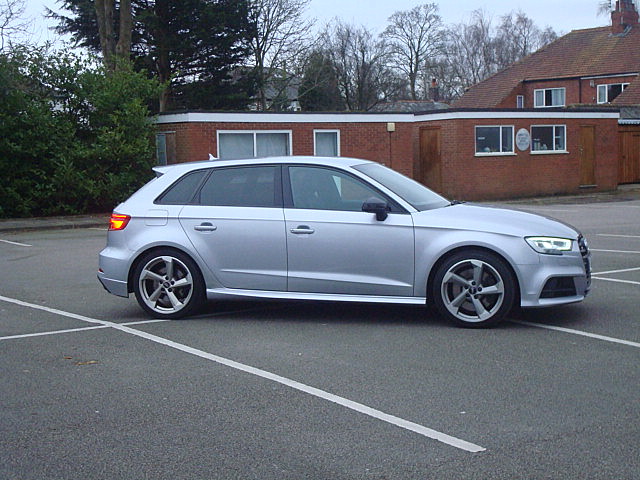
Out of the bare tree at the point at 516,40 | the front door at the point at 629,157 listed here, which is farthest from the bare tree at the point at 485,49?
the front door at the point at 629,157

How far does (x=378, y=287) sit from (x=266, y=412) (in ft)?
9.15

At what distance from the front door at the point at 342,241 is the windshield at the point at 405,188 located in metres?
0.23

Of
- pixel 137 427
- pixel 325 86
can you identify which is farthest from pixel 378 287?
pixel 325 86

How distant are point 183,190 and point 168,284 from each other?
956mm

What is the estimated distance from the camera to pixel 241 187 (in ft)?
29.0

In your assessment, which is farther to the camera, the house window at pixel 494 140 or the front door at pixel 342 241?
the house window at pixel 494 140

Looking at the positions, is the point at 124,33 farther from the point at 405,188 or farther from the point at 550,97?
the point at 550,97

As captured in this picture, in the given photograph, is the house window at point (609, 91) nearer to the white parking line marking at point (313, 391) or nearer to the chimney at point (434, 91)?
the chimney at point (434, 91)

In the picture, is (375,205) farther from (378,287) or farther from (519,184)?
(519,184)

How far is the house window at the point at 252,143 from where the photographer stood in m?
26.5

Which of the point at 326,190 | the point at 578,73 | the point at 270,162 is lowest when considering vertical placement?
the point at 326,190

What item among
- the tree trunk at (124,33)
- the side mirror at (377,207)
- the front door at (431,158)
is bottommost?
the side mirror at (377,207)

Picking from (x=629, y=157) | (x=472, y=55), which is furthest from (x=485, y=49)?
(x=629, y=157)

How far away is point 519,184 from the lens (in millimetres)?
30844
